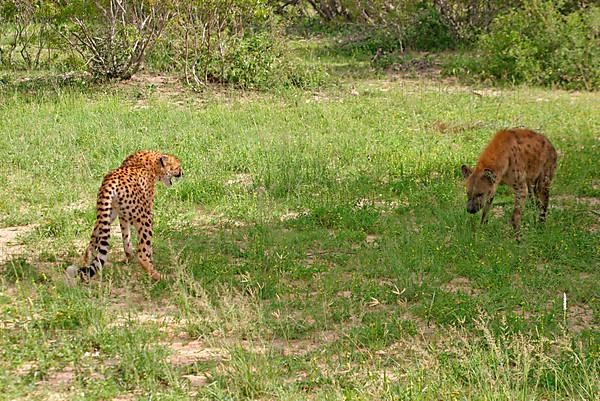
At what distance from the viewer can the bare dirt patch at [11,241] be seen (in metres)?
8.38

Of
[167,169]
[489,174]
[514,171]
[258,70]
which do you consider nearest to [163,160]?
[167,169]

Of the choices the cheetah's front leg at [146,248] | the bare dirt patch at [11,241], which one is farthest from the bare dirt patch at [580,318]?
the bare dirt patch at [11,241]

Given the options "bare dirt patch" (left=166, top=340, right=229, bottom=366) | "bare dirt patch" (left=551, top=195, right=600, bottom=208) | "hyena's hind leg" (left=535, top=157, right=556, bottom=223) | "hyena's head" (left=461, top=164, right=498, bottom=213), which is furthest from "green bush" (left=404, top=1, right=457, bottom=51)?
"bare dirt patch" (left=166, top=340, right=229, bottom=366)

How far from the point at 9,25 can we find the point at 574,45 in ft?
40.1

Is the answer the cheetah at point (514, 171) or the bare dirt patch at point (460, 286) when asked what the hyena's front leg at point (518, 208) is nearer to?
the cheetah at point (514, 171)

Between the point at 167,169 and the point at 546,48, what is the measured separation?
10341 millimetres

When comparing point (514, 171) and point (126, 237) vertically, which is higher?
point (514, 171)

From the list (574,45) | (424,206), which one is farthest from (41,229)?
(574,45)

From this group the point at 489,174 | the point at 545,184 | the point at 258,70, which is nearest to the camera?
the point at 489,174

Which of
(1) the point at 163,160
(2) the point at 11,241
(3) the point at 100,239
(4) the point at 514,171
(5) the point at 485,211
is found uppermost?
(1) the point at 163,160

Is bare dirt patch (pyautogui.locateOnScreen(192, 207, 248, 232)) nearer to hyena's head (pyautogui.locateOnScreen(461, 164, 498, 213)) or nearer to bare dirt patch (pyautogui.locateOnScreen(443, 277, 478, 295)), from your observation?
hyena's head (pyautogui.locateOnScreen(461, 164, 498, 213))

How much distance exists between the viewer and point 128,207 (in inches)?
312

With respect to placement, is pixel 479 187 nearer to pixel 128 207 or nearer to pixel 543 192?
pixel 543 192

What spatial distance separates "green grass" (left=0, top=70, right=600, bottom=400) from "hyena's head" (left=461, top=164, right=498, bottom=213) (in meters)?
0.26
